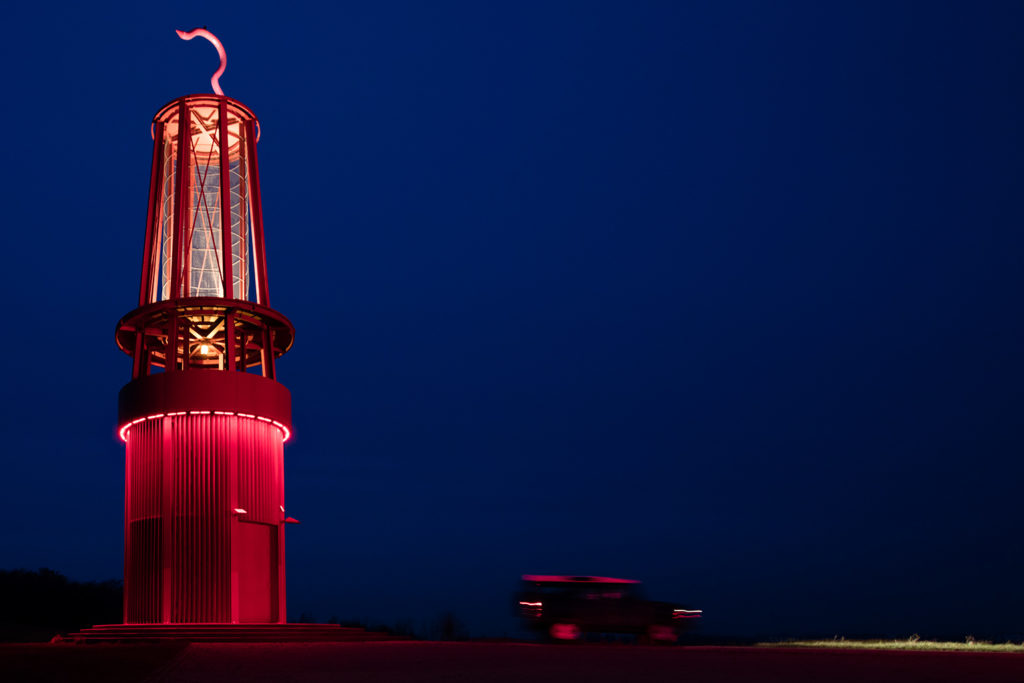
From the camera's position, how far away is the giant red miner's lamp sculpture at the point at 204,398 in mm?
27016

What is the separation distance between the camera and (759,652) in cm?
1673

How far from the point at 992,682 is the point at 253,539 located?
70.2 feet

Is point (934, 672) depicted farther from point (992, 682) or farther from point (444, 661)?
point (444, 661)

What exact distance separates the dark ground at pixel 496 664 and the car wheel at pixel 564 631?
9.21 ft

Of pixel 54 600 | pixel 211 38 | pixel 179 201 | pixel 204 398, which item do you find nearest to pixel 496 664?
pixel 204 398

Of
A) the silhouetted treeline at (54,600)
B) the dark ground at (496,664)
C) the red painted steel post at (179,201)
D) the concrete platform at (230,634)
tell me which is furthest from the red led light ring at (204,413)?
the silhouetted treeline at (54,600)

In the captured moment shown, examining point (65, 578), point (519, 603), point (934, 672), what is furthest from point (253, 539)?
point (65, 578)

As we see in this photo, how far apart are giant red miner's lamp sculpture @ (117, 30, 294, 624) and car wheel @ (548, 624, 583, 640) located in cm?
1030

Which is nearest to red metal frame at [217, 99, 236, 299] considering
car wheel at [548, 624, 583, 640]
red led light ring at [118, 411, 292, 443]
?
red led light ring at [118, 411, 292, 443]

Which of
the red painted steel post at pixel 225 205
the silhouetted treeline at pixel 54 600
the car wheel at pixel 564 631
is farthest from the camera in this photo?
the silhouetted treeline at pixel 54 600

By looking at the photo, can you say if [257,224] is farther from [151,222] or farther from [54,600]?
[54,600]

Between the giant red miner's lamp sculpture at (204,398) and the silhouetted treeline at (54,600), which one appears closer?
the giant red miner's lamp sculpture at (204,398)

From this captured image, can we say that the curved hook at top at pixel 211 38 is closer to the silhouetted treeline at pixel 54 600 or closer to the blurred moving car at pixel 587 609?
the blurred moving car at pixel 587 609

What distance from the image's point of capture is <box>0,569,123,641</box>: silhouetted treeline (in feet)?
170
